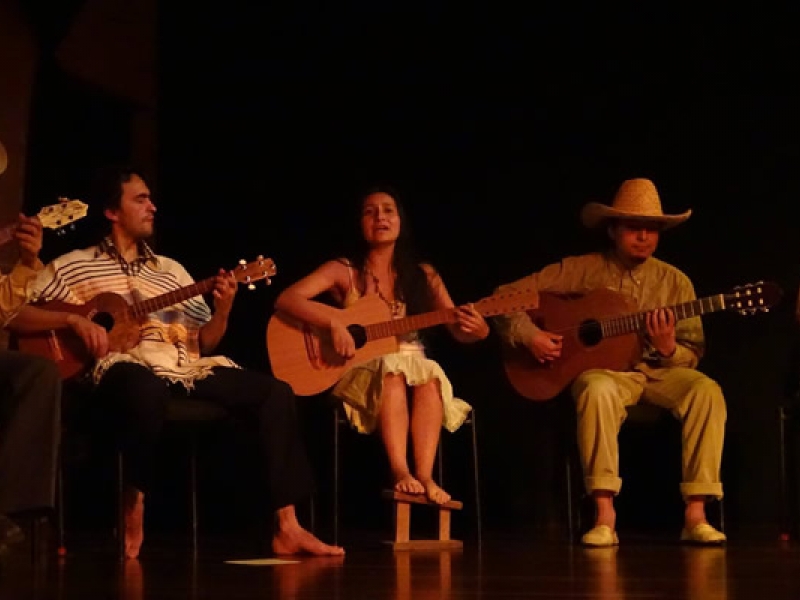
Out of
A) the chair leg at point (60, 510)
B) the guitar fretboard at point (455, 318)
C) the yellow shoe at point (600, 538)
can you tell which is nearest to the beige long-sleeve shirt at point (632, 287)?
the guitar fretboard at point (455, 318)

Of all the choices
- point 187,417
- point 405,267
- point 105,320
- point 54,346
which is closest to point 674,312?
point 405,267

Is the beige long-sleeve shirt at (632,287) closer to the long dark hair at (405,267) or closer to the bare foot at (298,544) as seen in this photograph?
the long dark hair at (405,267)

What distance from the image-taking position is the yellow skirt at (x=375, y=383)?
4.96 meters

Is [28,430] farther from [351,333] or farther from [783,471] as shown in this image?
[783,471]

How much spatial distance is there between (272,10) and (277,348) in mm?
1669

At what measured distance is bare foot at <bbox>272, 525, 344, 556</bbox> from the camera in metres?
4.51

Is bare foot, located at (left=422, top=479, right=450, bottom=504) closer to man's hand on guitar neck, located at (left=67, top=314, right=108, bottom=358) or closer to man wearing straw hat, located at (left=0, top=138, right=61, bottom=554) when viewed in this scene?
man's hand on guitar neck, located at (left=67, top=314, right=108, bottom=358)

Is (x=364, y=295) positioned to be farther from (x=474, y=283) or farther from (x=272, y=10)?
(x=272, y=10)

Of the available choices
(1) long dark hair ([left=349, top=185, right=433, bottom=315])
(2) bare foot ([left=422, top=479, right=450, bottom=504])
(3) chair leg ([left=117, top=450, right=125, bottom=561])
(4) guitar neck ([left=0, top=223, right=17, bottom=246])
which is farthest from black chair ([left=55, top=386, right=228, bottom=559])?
(1) long dark hair ([left=349, top=185, right=433, bottom=315])

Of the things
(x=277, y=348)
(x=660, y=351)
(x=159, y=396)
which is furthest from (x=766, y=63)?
(x=159, y=396)

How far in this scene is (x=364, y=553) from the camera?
4645 mm

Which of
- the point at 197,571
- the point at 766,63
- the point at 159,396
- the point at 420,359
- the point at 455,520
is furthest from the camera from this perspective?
the point at 455,520

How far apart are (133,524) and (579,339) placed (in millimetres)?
1655

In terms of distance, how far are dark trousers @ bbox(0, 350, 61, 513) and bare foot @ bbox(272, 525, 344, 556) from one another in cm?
85
